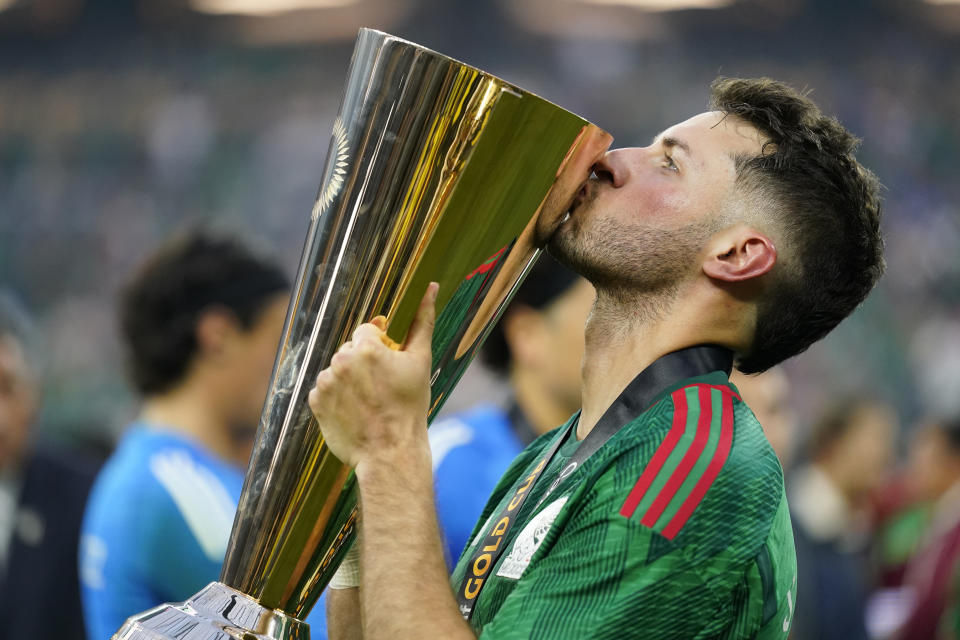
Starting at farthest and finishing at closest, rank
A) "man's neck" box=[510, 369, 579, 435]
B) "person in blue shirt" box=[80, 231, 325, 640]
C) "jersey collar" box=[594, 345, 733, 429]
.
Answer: "man's neck" box=[510, 369, 579, 435] → "person in blue shirt" box=[80, 231, 325, 640] → "jersey collar" box=[594, 345, 733, 429]

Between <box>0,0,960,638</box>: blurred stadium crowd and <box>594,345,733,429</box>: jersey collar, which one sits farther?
<box>0,0,960,638</box>: blurred stadium crowd

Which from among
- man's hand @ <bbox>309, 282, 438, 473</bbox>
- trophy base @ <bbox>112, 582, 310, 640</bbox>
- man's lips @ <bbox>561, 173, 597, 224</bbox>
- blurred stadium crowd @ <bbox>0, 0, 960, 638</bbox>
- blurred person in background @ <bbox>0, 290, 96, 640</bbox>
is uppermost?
blurred stadium crowd @ <bbox>0, 0, 960, 638</bbox>

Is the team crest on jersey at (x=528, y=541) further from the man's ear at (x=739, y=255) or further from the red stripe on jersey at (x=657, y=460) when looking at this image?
the man's ear at (x=739, y=255)

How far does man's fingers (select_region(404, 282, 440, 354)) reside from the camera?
5.00 feet

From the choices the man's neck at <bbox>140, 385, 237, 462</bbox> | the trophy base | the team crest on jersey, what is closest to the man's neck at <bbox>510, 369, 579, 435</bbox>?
the man's neck at <bbox>140, 385, 237, 462</bbox>

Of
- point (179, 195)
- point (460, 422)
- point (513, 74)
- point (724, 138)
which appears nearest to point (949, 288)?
point (513, 74)

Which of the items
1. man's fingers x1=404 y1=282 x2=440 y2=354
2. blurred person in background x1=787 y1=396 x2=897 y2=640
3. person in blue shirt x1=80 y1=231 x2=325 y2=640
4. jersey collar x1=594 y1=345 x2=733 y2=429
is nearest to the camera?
man's fingers x1=404 y1=282 x2=440 y2=354

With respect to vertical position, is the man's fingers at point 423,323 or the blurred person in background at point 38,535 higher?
the blurred person in background at point 38,535

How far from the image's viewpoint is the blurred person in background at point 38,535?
3754 mm

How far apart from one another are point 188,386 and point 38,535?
944 mm

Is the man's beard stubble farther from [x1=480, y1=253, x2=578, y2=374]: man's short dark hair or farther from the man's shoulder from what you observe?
[x1=480, y1=253, x2=578, y2=374]: man's short dark hair

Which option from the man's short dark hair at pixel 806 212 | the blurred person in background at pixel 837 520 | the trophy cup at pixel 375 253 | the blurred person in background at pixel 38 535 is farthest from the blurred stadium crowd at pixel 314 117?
the trophy cup at pixel 375 253

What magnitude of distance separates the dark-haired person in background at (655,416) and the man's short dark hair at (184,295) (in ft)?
5.39

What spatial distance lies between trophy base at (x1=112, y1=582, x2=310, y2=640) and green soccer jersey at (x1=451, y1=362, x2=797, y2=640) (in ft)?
0.91
